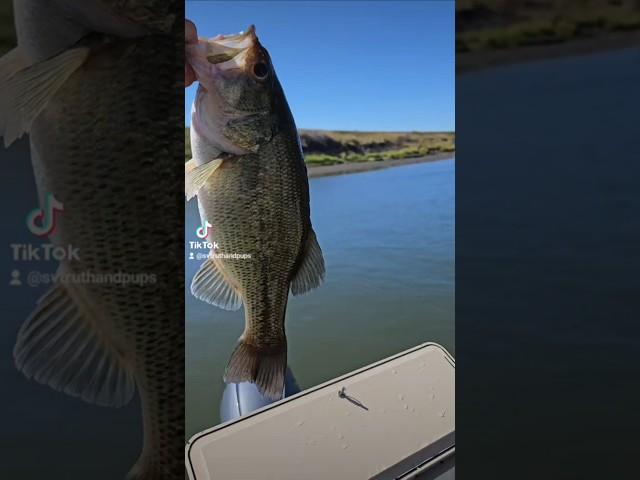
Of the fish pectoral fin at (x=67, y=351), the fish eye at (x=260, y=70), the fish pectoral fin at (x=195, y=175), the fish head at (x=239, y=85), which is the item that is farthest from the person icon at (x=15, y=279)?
the fish eye at (x=260, y=70)

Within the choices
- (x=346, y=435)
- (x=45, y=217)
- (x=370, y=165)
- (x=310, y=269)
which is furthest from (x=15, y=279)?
(x=370, y=165)

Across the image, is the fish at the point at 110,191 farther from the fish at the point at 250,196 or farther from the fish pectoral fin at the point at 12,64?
the fish at the point at 250,196

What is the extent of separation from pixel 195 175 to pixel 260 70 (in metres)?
0.24

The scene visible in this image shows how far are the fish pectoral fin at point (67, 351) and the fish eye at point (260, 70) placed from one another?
0.53 m

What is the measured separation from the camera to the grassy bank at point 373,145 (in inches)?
56.1

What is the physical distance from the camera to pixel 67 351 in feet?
2.56

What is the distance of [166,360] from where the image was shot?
91 centimetres

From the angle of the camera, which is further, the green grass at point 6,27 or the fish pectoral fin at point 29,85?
the green grass at point 6,27
